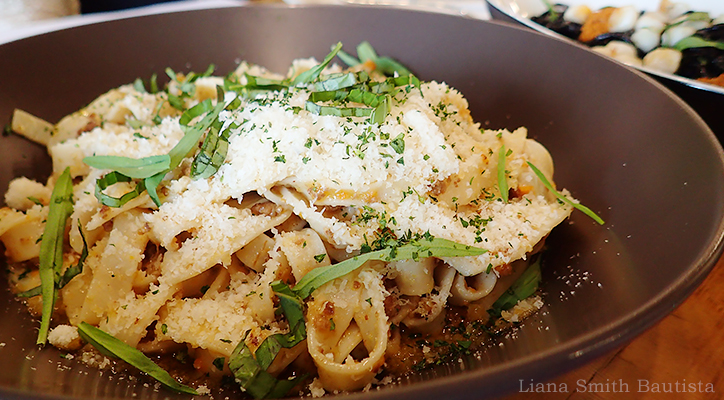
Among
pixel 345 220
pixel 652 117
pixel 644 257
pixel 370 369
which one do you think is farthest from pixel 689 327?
pixel 345 220

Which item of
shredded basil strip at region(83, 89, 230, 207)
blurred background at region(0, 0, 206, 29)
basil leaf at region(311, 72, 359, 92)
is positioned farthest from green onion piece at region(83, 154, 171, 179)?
blurred background at region(0, 0, 206, 29)

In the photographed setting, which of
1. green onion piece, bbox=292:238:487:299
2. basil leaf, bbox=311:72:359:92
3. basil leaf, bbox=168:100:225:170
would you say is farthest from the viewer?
basil leaf, bbox=311:72:359:92

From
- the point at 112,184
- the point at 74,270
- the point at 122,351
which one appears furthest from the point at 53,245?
the point at 122,351

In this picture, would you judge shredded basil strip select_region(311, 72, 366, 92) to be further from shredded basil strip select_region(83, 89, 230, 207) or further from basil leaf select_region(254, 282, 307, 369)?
basil leaf select_region(254, 282, 307, 369)

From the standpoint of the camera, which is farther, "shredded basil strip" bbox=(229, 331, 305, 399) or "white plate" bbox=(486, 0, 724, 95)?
"white plate" bbox=(486, 0, 724, 95)

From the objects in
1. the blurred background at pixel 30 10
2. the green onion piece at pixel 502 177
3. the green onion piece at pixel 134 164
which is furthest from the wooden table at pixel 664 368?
the blurred background at pixel 30 10

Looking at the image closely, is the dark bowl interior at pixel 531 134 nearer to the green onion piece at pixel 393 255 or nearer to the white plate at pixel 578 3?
the green onion piece at pixel 393 255
